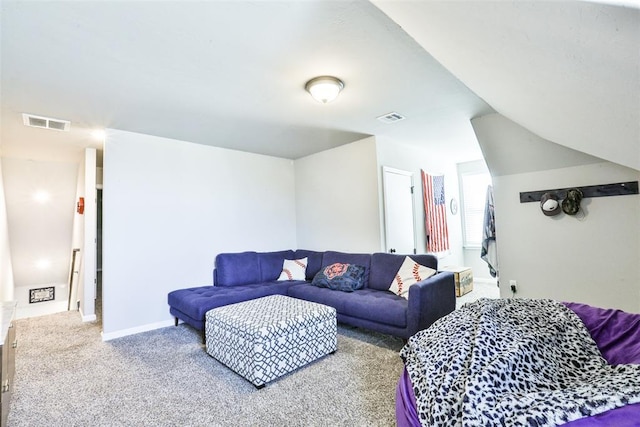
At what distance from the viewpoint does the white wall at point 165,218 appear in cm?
331

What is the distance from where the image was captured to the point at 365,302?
2.90m

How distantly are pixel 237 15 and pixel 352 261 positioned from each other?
2.97 m

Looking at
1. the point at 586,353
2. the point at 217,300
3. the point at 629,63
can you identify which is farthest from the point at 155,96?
the point at 586,353

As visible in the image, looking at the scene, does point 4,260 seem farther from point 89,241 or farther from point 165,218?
point 165,218

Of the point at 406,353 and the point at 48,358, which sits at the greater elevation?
the point at 406,353

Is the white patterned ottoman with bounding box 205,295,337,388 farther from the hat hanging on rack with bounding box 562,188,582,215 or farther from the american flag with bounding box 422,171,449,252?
the american flag with bounding box 422,171,449,252

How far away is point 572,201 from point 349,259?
8.03 feet

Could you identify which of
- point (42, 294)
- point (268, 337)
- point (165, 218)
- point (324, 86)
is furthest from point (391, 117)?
point (42, 294)

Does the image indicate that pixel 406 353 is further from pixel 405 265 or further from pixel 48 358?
pixel 48 358

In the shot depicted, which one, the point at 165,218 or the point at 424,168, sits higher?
the point at 424,168

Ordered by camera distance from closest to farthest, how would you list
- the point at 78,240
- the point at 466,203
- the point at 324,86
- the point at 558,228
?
the point at 324,86 → the point at 558,228 → the point at 78,240 → the point at 466,203

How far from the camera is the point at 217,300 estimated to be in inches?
120

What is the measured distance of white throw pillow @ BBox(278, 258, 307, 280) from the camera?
414 cm

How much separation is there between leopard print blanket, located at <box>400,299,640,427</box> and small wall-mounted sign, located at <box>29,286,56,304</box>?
6.70m
